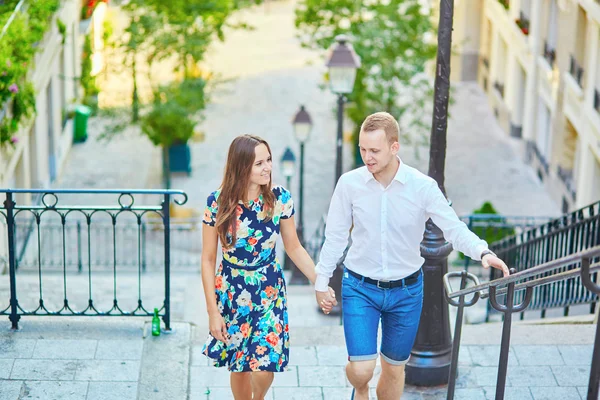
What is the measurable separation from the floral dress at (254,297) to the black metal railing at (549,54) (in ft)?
58.3

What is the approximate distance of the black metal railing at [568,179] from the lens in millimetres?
20400

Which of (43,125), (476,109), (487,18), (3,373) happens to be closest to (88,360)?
(3,373)

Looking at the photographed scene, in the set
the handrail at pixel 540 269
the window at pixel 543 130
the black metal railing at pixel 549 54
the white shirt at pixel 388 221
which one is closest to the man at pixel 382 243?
the white shirt at pixel 388 221

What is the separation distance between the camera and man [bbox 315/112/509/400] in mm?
5652

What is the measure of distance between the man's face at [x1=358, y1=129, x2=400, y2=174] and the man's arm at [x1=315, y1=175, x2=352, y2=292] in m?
0.27

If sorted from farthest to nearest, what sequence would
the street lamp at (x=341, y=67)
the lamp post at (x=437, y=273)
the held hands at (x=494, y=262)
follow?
the street lamp at (x=341, y=67), the lamp post at (x=437, y=273), the held hands at (x=494, y=262)

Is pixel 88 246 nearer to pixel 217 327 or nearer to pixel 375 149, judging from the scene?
pixel 217 327

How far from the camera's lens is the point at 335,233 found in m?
5.77

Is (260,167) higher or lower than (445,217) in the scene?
higher

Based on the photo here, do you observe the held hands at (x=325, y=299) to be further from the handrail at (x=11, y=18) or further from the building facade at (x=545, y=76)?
the building facade at (x=545, y=76)

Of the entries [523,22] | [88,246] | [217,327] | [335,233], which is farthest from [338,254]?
[523,22]

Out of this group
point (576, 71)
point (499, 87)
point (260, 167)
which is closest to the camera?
point (260, 167)

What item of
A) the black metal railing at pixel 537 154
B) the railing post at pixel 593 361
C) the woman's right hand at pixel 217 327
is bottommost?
the black metal railing at pixel 537 154

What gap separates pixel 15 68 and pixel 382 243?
33.1 feet
